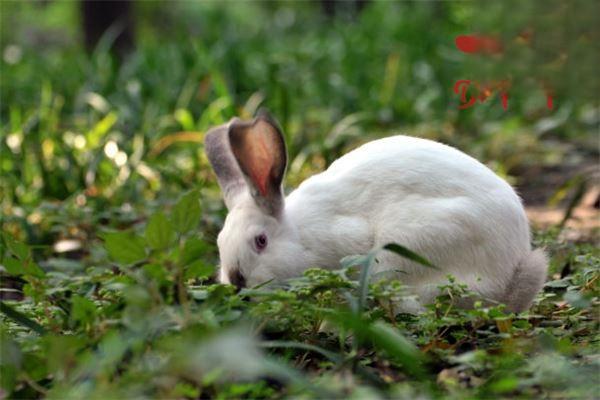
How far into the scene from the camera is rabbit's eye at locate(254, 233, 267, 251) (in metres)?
3.36

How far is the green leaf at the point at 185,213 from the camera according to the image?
263 centimetres

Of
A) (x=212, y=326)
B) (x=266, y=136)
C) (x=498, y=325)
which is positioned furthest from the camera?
(x=266, y=136)

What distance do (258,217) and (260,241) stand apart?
0.27 feet

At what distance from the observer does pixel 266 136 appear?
330cm

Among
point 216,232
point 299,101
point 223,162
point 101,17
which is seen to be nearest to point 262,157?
point 223,162

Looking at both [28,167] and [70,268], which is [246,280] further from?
[28,167]

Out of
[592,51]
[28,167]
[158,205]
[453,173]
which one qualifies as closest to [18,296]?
[158,205]

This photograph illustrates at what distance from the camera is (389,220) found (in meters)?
3.33

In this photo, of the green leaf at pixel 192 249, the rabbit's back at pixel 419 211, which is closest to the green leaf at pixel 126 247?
the green leaf at pixel 192 249

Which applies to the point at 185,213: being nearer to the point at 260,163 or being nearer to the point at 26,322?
the point at 26,322

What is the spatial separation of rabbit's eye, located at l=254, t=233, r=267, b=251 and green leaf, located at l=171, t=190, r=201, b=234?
0.73 metres

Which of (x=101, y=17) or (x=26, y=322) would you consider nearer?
(x=26, y=322)

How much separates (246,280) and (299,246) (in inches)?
8.2

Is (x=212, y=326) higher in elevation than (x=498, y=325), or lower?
higher
